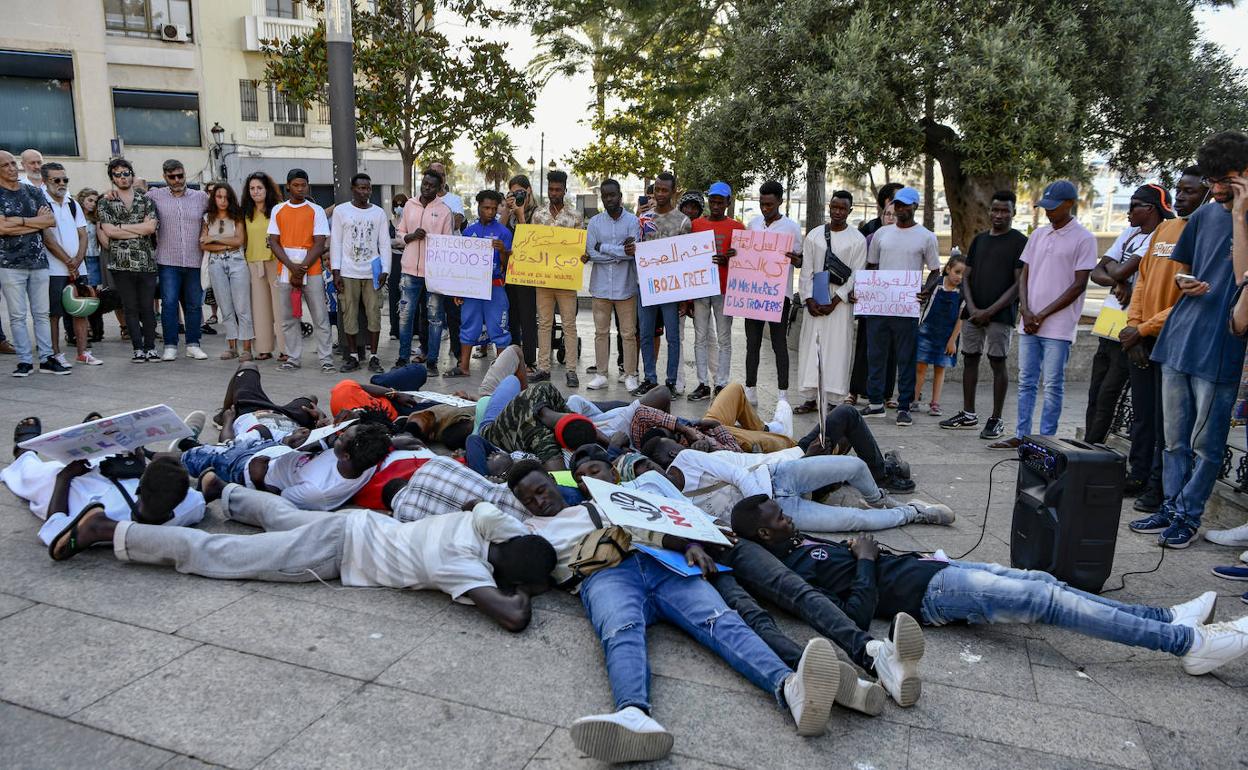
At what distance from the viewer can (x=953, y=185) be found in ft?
36.4

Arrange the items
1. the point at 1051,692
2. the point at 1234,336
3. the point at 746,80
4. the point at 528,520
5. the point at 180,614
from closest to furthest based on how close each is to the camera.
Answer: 1. the point at 1051,692
2. the point at 180,614
3. the point at 528,520
4. the point at 1234,336
5. the point at 746,80

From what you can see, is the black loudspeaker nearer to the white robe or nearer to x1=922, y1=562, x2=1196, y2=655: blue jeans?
x1=922, y1=562, x2=1196, y2=655: blue jeans

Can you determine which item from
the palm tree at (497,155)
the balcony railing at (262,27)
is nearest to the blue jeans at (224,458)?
the palm tree at (497,155)

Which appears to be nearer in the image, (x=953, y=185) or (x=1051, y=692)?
(x=1051, y=692)

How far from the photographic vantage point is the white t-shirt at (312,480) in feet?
16.5

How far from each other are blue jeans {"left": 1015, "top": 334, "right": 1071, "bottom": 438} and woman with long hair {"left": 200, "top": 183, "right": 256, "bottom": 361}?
8.21 metres

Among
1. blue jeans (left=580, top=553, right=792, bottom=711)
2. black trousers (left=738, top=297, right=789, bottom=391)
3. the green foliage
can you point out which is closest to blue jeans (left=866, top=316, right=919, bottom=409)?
black trousers (left=738, top=297, right=789, bottom=391)

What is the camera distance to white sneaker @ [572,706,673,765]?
2797 millimetres

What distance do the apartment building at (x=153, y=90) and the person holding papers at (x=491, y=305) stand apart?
19.7 meters

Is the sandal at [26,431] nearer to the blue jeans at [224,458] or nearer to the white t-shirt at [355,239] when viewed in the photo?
the blue jeans at [224,458]

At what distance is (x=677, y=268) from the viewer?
28.9 ft

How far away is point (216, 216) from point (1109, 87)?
10385mm

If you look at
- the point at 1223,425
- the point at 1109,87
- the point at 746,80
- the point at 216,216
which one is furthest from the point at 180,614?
the point at 1109,87

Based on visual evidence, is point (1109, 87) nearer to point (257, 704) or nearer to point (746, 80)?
point (746, 80)
